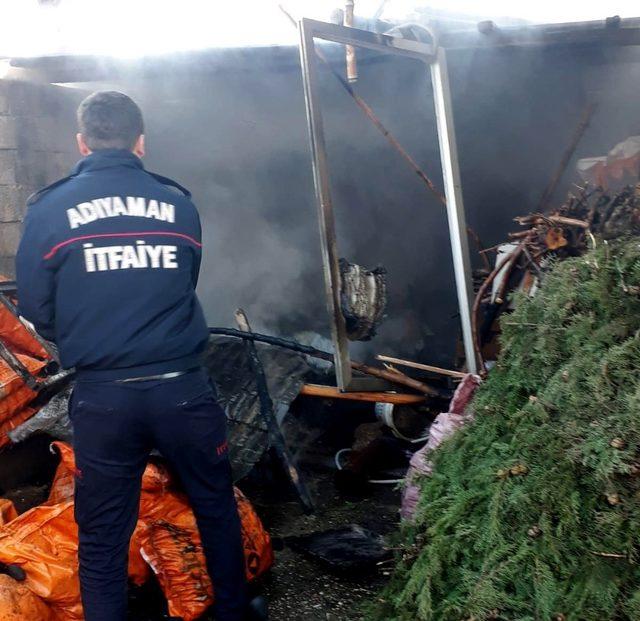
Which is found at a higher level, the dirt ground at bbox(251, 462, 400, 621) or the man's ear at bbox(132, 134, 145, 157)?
the man's ear at bbox(132, 134, 145, 157)

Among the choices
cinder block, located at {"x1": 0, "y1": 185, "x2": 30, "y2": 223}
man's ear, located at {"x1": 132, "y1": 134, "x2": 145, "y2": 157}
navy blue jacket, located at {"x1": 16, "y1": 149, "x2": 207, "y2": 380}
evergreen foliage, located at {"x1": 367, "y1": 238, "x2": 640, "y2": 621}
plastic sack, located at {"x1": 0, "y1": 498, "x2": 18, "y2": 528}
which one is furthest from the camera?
cinder block, located at {"x1": 0, "y1": 185, "x2": 30, "y2": 223}

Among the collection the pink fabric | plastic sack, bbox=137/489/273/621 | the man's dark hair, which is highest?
the man's dark hair

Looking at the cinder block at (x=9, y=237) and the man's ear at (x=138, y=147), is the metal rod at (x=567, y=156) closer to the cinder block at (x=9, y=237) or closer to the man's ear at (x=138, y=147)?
the man's ear at (x=138, y=147)

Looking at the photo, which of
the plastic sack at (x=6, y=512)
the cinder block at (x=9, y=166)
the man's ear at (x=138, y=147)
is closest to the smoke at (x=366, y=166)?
the cinder block at (x=9, y=166)

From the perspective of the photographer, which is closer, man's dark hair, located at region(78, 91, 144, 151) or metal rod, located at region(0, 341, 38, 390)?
man's dark hair, located at region(78, 91, 144, 151)

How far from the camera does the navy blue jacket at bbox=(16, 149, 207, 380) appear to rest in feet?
8.78

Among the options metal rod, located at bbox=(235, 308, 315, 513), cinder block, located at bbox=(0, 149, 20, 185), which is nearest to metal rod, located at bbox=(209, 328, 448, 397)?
metal rod, located at bbox=(235, 308, 315, 513)

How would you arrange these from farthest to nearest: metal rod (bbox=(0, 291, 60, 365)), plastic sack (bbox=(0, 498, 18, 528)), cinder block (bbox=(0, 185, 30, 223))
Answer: cinder block (bbox=(0, 185, 30, 223)) → metal rod (bbox=(0, 291, 60, 365)) → plastic sack (bbox=(0, 498, 18, 528))

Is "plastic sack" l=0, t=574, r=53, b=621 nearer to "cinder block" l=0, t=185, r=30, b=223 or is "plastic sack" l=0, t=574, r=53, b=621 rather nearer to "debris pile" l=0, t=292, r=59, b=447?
"debris pile" l=0, t=292, r=59, b=447

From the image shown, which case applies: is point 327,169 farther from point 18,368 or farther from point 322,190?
point 18,368

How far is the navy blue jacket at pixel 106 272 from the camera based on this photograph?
2.68m

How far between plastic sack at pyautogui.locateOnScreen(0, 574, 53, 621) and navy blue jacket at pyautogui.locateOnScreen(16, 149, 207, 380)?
1028mm

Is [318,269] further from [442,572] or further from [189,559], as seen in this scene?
[442,572]

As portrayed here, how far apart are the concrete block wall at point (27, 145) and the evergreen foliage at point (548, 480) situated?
13.7 ft
